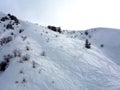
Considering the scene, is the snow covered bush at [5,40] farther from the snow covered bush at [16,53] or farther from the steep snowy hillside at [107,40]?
the steep snowy hillside at [107,40]

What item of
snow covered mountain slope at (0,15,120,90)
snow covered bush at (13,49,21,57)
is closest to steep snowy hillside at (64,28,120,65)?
Result: snow covered mountain slope at (0,15,120,90)

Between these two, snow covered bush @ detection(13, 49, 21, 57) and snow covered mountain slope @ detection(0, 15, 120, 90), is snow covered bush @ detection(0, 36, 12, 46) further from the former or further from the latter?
snow covered bush @ detection(13, 49, 21, 57)

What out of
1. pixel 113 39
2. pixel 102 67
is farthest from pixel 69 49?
pixel 113 39

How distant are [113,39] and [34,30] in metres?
7.25

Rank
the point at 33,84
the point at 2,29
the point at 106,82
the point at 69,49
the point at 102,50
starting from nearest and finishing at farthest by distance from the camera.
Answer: the point at 33,84, the point at 106,82, the point at 69,49, the point at 102,50, the point at 2,29

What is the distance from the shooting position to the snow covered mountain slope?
36.0 feet

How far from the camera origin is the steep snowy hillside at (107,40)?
18125mm

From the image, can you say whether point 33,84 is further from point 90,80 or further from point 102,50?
point 102,50

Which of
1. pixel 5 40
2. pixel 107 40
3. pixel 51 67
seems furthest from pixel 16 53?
pixel 107 40

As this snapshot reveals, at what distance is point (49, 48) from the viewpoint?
15234mm

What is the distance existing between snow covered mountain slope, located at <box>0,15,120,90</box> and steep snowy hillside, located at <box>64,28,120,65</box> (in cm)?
255

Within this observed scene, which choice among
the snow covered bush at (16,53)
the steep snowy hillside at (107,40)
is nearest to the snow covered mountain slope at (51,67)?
the snow covered bush at (16,53)

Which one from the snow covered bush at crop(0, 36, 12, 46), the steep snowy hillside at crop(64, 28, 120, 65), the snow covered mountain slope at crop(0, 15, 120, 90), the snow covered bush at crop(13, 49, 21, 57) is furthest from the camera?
the steep snowy hillside at crop(64, 28, 120, 65)

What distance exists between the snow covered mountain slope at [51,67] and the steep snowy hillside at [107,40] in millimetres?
2550
